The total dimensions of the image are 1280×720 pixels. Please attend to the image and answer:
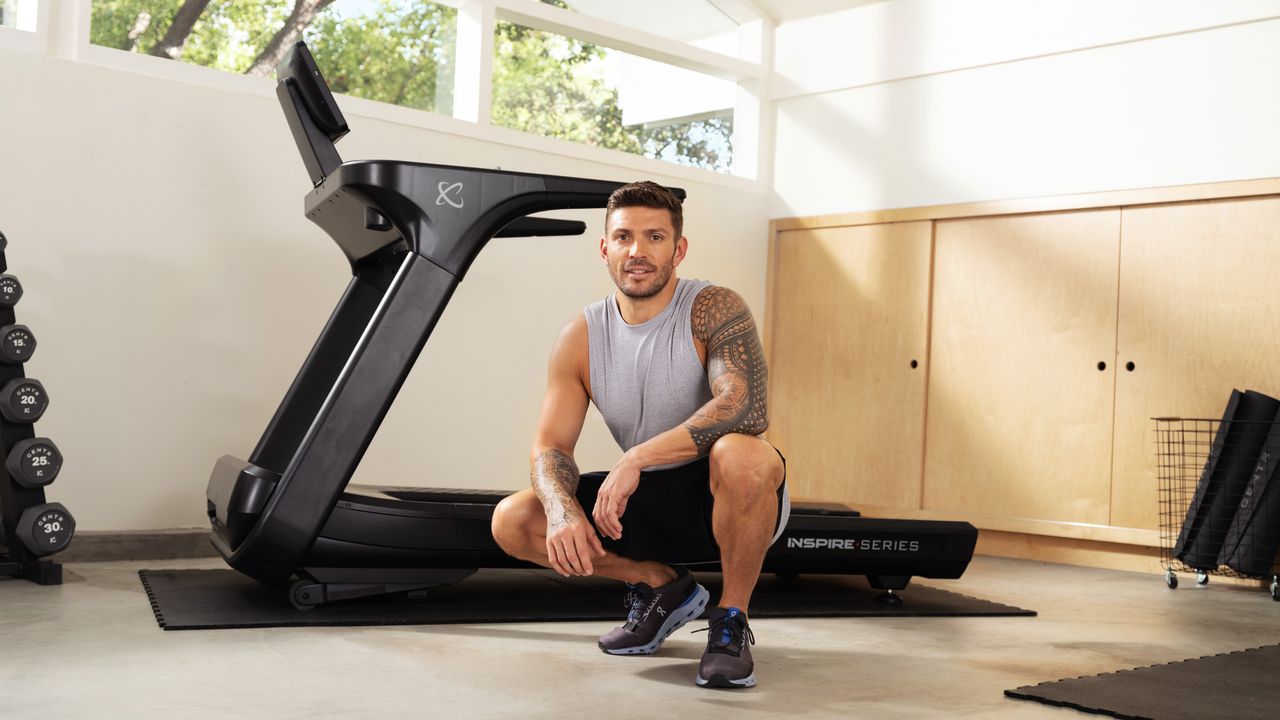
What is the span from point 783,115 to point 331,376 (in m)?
3.20

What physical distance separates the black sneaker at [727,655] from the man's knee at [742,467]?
0.81 ft

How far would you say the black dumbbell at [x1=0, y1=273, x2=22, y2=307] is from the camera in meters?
3.15

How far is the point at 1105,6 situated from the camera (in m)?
4.72

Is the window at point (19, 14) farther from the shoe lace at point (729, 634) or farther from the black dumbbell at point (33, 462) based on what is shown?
the shoe lace at point (729, 634)

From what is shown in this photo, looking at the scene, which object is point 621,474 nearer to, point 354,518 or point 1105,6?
point 354,518

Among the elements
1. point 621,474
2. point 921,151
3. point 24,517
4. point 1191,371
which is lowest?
point 24,517

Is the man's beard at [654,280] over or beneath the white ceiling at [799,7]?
beneath

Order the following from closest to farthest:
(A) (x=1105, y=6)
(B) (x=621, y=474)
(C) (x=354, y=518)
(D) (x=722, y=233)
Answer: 1. (B) (x=621, y=474)
2. (C) (x=354, y=518)
3. (A) (x=1105, y=6)
4. (D) (x=722, y=233)

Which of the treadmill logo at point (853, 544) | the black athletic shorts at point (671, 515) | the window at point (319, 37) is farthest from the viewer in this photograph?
the window at point (319, 37)

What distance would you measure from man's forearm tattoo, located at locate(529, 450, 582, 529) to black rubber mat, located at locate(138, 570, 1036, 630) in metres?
0.66

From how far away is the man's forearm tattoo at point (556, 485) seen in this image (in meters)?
2.29

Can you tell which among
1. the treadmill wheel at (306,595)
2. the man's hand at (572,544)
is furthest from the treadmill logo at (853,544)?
the treadmill wheel at (306,595)

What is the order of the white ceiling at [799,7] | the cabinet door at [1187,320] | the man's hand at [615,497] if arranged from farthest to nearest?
the white ceiling at [799,7] → the cabinet door at [1187,320] → the man's hand at [615,497]

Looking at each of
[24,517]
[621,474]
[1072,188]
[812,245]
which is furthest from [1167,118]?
[24,517]
